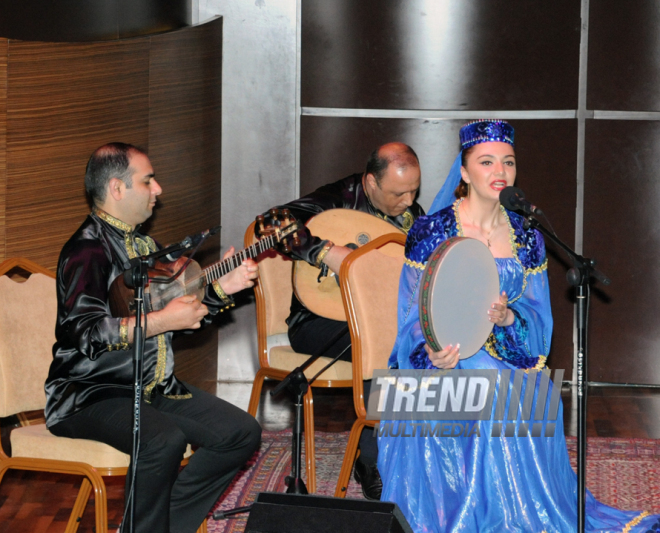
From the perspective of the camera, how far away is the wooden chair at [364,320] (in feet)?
10.4

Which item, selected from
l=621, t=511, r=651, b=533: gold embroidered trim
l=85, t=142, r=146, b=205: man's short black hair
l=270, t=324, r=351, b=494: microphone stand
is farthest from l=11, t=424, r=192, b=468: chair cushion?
l=621, t=511, r=651, b=533: gold embroidered trim

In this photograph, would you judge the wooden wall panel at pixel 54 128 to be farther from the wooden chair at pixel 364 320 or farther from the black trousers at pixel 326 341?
the wooden chair at pixel 364 320

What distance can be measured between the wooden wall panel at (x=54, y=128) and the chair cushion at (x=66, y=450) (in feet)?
4.31

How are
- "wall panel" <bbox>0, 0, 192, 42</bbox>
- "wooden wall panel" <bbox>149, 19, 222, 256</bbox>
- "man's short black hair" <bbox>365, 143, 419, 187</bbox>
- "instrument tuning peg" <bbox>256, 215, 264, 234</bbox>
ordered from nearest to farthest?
"instrument tuning peg" <bbox>256, 215, 264, 234</bbox>, "man's short black hair" <bbox>365, 143, 419, 187</bbox>, "wall panel" <bbox>0, 0, 192, 42</bbox>, "wooden wall panel" <bbox>149, 19, 222, 256</bbox>

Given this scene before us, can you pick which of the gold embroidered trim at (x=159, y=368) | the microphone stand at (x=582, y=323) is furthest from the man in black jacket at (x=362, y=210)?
the microphone stand at (x=582, y=323)

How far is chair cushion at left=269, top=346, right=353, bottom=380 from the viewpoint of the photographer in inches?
138

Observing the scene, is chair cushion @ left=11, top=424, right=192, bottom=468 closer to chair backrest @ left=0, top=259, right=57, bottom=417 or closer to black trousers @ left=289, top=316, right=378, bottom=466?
chair backrest @ left=0, top=259, right=57, bottom=417

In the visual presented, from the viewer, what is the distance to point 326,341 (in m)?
3.62

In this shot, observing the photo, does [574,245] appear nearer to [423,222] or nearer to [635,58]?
[635,58]

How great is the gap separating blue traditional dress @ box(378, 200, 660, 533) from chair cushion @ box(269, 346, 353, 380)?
55cm

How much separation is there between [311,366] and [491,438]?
101 cm

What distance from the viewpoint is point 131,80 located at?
4.41 meters

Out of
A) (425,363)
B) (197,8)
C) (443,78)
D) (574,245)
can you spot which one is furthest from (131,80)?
(574,245)

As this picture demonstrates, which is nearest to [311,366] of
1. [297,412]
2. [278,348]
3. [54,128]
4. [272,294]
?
[278,348]
